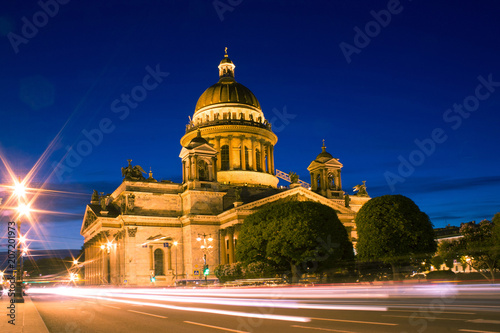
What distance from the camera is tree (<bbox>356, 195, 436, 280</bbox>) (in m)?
54.3

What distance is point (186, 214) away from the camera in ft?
252

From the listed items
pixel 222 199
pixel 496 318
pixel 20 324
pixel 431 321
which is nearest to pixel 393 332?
pixel 431 321

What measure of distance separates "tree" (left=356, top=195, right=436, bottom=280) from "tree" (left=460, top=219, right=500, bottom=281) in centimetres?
1219

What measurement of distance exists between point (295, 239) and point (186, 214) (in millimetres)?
24082

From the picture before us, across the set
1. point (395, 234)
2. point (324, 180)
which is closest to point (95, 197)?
point (324, 180)

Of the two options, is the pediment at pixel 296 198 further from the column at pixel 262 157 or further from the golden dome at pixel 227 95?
the golden dome at pixel 227 95

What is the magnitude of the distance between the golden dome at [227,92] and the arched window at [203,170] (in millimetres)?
19387

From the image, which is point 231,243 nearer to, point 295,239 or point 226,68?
point 295,239

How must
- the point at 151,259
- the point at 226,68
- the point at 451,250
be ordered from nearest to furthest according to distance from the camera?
the point at 151,259 < the point at 451,250 < the point at 226,68

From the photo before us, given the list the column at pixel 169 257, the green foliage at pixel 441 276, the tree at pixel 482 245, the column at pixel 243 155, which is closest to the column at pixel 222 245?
the column at pixel 169 257

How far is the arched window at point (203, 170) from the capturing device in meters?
80.4

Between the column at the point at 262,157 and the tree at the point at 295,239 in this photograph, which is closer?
the tree at the point at 295,239

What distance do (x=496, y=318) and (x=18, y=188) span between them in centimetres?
2828

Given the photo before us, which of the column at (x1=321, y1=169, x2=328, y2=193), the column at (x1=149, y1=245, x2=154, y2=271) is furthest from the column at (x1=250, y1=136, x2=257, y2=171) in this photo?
the column at (x1=149, y1=245, x2=154, y2=271)
